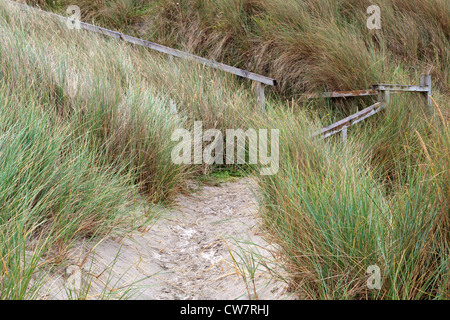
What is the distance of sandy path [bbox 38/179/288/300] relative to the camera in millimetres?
2344

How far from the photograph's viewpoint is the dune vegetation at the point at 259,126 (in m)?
2.04

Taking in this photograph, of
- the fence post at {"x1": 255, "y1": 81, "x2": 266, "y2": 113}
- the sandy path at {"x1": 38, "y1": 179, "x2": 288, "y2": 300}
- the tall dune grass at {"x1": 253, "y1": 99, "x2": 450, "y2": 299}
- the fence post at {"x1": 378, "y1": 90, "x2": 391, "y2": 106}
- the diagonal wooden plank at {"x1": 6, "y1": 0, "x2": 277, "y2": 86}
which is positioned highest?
the diagonal wooden plank at {"x1": 6, "y1": 0, "x2": 277, "y2": 86}

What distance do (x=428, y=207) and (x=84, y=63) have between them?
396 cm

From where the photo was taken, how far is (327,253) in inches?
83.9

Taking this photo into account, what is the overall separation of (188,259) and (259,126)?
1.69m

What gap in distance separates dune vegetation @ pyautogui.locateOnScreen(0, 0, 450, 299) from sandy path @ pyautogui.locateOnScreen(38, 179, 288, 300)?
0.13m

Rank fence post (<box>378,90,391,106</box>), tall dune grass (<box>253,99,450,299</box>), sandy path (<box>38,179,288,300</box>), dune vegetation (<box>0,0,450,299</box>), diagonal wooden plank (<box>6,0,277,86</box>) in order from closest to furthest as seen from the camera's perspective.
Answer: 1. tall dune grass (<box>253,99,450,299</box>)
2. dune vegetation (<box>0,0,450,299</box>)
3. sandy path (<box>38,179,288,300</box>)
4. fence post (<box>378,90,391,106</box>)
5. diagonal wooden plank (<box>6,0,277,86</box>)

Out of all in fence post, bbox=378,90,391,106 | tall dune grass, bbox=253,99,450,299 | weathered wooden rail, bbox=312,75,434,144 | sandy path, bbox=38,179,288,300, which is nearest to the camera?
tall dune grass, bbox=253,99,450,299

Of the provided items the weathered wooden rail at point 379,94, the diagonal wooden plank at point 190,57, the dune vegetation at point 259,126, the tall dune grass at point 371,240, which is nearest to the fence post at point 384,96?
the weathered wooden rail at point 379,94

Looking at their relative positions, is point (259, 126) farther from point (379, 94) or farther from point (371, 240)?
point (371, 240)

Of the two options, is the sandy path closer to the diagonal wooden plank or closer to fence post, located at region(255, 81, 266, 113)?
fence post, located at region(255, 81, 266, 113)

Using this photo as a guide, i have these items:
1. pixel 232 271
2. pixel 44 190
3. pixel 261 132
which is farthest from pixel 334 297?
pixel 261 132

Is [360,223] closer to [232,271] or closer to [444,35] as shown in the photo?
[232,271]

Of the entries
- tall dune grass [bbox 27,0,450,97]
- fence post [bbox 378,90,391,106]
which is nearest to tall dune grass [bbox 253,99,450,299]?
fence post [bbox 378,90,391,106]
